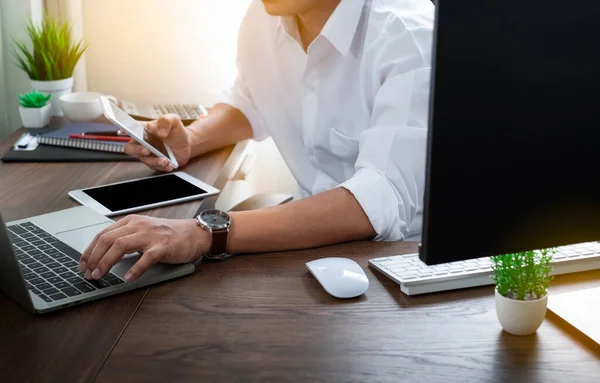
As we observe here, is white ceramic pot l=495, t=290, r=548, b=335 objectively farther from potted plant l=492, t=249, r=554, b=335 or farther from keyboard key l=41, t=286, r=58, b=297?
keyboard key l=41, t=286, r=58, b=297

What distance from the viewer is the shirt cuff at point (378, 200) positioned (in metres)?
1.19

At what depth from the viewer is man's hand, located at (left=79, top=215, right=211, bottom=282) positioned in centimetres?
101

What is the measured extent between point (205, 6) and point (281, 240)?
133 centimetres

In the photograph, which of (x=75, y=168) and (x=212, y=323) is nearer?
(x=212, y=323)

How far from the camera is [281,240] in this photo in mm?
1148

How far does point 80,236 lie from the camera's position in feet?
3.83

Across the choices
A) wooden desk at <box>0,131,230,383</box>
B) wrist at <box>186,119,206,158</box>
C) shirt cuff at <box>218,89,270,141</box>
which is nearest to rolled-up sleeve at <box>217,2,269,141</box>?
shirt cuff at <box>218,89,270,141</box>

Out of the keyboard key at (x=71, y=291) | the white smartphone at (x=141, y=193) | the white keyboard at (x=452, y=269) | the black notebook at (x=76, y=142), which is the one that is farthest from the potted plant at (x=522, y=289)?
the black notebook at (x=76, y=142)

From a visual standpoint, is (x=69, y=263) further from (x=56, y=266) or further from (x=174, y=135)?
(x=174, y=135)

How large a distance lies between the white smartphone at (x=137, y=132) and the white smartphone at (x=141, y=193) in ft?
0.23

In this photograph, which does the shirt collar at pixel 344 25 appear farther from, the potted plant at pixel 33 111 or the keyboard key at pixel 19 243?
the potted plant at pixel 33 111

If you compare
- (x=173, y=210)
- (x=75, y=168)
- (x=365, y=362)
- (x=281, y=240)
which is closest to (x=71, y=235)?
(x=173, y=210)

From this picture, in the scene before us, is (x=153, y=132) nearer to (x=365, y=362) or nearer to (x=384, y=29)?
(x=384, y=29)

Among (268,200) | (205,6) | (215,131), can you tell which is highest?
(205,6)
